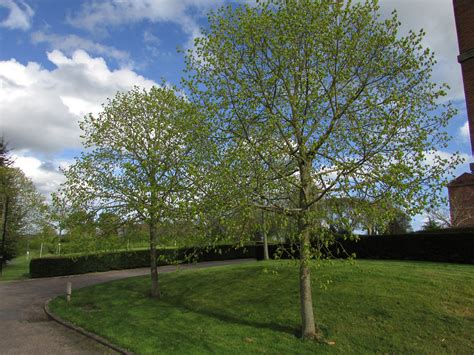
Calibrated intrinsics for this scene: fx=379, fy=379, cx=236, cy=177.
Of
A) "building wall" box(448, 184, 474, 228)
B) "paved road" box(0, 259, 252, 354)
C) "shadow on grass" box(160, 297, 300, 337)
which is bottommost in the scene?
"paved road" box(0, 259, 252, 354)

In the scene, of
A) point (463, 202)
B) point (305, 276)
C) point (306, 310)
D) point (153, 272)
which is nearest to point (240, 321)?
point (306, 310)

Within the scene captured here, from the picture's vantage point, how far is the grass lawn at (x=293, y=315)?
30.2ft

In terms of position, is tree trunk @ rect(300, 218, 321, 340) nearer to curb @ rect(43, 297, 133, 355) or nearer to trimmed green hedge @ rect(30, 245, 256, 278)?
curb @ rect(43, 297, 133, 355)

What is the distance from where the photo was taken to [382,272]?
13898mm

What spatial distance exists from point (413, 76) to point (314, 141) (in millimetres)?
2987

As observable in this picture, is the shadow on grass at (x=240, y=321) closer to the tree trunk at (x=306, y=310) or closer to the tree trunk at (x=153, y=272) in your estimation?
the tree trunk at (x=306, y=310)

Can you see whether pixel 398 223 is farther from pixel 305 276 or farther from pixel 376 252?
pixel 305 276

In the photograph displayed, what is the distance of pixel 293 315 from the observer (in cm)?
1137

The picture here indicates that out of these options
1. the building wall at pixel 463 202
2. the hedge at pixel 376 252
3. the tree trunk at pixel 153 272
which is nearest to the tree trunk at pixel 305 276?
the hedge at pixel 376 252

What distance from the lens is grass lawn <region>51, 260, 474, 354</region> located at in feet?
30.2

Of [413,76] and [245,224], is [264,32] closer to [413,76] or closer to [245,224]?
[413,76]

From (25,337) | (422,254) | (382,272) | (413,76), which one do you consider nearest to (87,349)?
(25,337)

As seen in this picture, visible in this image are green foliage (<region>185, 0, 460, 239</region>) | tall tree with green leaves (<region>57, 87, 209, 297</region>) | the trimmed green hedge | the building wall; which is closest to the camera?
green foliage (<region>185, 0, 460, 239</region>)

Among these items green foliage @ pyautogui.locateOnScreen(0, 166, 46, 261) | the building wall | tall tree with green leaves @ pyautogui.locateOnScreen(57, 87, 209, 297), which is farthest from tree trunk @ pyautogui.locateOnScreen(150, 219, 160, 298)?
the building wall
